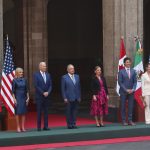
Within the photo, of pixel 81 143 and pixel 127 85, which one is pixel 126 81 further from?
pixel 81 143

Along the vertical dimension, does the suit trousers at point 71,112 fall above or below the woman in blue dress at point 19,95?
below

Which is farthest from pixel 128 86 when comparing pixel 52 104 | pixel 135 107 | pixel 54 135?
pixel 52 104

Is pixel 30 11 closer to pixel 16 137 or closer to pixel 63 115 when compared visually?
pixel 63 115

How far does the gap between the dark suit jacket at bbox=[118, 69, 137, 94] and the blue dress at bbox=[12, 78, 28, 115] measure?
119 inches

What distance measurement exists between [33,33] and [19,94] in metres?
9.50

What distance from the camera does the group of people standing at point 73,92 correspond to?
1522 cm

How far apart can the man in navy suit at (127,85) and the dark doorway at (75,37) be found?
11.8 metres

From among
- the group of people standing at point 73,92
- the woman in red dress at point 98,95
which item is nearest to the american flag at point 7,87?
the group of people standing at point 73,92

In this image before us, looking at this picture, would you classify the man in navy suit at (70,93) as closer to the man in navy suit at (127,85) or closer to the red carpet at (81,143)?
the red carpet at (81,143)

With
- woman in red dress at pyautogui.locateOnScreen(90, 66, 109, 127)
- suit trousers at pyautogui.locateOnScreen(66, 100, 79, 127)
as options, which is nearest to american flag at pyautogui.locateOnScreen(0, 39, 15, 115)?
suit trousers at pyautogui.locateOnScreen(66, 100, 79, 127)

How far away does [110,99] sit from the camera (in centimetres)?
1819

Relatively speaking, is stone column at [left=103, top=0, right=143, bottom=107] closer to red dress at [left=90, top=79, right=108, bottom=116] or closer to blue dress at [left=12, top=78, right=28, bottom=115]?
red dress at [left=90, top=79, right=108, bottom=116]

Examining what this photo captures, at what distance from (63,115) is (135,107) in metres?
3.85

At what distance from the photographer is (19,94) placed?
49.7 ft
